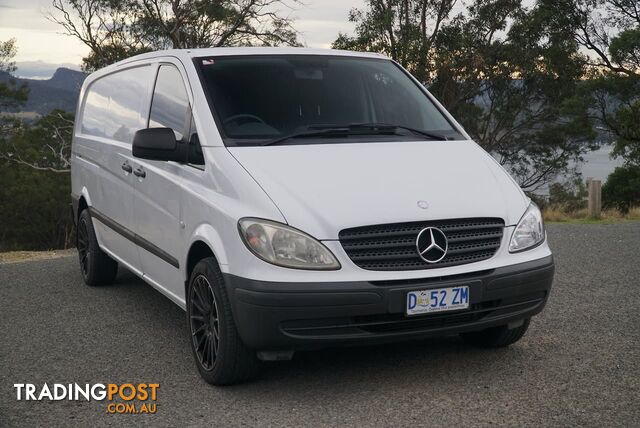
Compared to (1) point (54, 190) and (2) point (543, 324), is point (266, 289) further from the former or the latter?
(1) point (54, 190)

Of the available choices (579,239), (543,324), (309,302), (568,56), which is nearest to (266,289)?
(309,302)

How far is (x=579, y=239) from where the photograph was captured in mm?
10922

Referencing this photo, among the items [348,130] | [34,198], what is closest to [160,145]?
[348,130]

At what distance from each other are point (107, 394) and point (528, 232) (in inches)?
98.9

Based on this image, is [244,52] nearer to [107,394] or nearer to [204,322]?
[204,322]

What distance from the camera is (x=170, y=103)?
18.1 feet

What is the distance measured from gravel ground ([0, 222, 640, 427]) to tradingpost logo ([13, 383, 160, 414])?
0.06 metres

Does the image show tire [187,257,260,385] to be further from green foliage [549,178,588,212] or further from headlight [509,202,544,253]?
green foliage [549,178,588,212]

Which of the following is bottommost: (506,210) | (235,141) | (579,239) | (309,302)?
(579,239)

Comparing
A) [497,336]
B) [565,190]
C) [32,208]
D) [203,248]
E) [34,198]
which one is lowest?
[32,208]

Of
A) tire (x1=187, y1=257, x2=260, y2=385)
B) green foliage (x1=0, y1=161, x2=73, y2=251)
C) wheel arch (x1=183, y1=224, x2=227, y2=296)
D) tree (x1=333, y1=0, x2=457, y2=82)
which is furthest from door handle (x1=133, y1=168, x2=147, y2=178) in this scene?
green foliage (x1=0, y1=161, x2=73, y2=251)

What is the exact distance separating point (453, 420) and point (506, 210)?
47.9 inches

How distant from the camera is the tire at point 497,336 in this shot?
205 inches

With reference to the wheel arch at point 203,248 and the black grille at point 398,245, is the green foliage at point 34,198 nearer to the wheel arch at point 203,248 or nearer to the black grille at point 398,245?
the wheel arch at point 203,248
